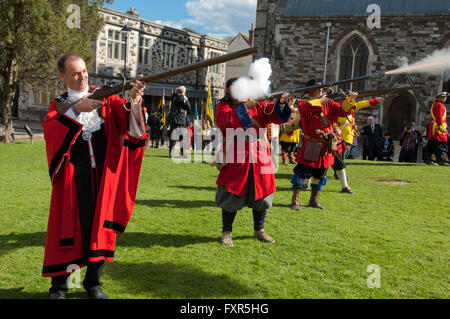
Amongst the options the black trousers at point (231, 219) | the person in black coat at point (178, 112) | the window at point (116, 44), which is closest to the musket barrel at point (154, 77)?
the black trousers at point (231, 219)

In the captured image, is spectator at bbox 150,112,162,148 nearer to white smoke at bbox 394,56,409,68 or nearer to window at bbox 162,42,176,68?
white smoke at bbox 394,56,409,68

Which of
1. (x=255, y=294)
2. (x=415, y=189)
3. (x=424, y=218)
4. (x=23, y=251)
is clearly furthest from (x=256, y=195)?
(x=415, y=189)

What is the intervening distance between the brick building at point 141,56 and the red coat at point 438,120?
1673cm

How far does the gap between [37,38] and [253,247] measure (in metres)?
14.2

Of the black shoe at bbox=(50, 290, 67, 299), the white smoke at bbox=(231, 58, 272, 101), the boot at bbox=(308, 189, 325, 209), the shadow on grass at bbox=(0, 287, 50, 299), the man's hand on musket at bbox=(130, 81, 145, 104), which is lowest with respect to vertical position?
the shadow on grass at bbox=(0, 287, 50, 299)

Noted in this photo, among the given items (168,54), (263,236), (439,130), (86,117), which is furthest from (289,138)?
(168,54)

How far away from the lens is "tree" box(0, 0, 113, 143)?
50.3 feet

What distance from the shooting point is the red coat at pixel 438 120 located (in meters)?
13.0

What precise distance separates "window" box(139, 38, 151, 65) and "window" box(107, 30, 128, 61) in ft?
7.12

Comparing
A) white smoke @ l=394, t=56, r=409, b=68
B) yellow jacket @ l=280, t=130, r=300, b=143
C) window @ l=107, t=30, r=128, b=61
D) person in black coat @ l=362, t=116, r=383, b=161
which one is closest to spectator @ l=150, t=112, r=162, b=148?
yellow jacket @ l=280, t=130, r=300, b=143

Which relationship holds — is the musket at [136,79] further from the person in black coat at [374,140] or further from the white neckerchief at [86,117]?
the person in black coat at [374,140]

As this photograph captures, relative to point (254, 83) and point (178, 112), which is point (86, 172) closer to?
point (254, 83)

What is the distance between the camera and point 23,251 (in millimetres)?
4797

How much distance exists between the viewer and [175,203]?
750cm
